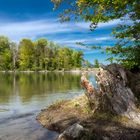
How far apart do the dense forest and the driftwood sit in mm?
162860

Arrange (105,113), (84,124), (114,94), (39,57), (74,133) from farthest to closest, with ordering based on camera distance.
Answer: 1. (39,57)
2. (105,113)
3. (114,94)
4. (84,124)
5. (74,133)

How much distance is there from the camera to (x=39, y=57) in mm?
185875

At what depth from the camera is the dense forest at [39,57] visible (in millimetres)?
184375

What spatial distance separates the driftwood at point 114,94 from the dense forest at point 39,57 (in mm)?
162860

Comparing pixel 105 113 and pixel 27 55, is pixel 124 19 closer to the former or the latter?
pixel 105 113

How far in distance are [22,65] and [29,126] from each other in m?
168

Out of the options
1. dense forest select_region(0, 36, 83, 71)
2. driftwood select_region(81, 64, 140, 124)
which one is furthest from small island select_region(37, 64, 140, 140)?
dense forest select_region(0, 36, 83, 71)

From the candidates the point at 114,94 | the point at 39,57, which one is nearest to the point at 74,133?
the point at 114,94

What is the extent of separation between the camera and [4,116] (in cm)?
2302

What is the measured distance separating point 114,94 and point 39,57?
6671 inches

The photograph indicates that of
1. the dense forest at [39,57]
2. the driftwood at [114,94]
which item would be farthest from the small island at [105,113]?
the dense forest at [39,57]

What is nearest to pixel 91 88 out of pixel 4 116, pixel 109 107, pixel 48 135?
pixel 109 107

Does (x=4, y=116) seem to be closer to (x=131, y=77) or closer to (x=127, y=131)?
(x=131, y=77)

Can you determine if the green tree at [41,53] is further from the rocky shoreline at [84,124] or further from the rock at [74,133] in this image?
the rock at [74,133]
